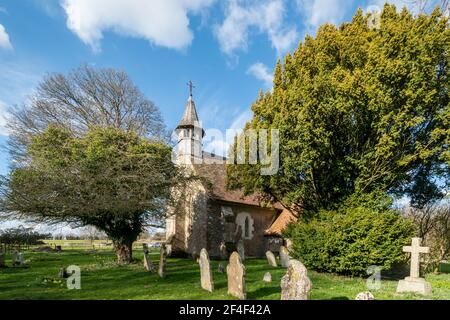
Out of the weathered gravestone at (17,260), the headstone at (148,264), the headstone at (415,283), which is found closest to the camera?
the headstone at (415,283)

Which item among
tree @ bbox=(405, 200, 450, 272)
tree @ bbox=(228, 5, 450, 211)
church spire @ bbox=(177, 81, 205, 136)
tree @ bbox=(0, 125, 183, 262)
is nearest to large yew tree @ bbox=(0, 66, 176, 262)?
tree @ bbox=(0, 125, 183, 262)

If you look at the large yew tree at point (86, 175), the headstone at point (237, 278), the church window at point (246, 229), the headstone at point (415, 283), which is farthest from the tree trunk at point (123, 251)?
the headstone at point (415, 283)

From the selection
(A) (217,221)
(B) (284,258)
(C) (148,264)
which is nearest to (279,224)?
(A) (217,221)

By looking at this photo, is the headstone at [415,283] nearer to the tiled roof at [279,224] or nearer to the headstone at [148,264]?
the headstone at [148,264]

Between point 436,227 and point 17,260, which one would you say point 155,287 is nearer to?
point 17,260

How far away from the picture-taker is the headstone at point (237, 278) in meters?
9.08

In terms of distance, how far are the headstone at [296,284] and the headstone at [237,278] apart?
1520 mm

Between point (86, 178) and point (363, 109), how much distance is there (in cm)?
1387

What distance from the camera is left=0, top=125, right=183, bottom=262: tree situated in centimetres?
1519

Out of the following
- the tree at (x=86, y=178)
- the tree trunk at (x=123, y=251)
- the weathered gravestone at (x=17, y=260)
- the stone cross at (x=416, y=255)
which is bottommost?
the weathered gravestone at (x=17, y=260)

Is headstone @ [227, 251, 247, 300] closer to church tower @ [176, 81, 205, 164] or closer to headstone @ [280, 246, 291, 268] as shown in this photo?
headstone @ [280, 246, 291, 268]

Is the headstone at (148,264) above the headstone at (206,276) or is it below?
below

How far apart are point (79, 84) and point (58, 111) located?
2.34 meters

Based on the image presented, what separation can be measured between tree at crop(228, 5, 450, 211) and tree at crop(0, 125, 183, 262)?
20.8 ft
